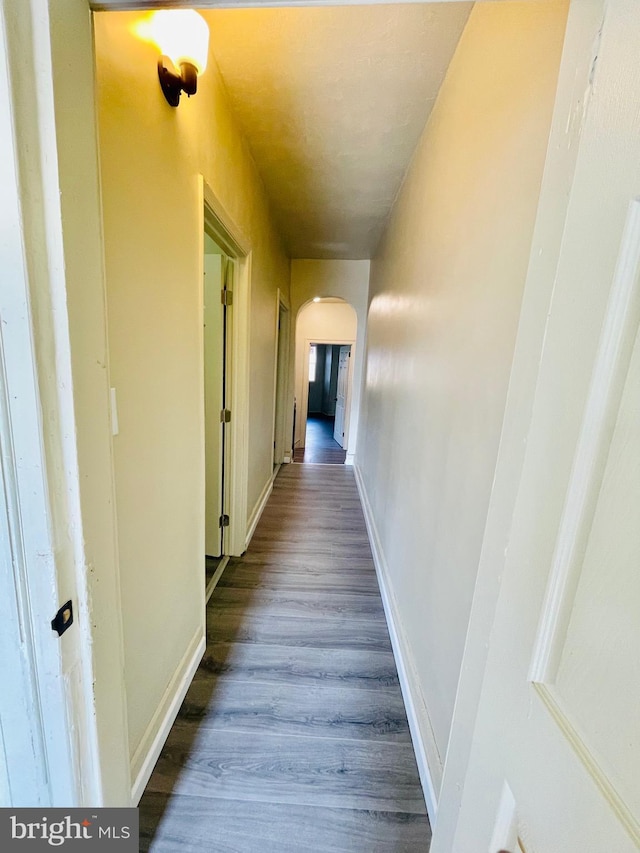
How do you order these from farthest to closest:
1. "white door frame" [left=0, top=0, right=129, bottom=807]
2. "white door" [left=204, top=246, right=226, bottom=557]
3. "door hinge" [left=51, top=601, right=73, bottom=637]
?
1. "white door" [left=204, top=246, right=226, bottom=557]
2. "door hinge" [left=51, top=601, right=73, bottom=637]
3. "white door frame" [left=0, top=0, right=129, bottom=807]

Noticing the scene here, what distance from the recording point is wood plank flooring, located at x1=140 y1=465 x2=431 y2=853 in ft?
3.51

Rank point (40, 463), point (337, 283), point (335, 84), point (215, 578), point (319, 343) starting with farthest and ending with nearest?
point (319, 343)
point (337, 283)
point (215, 578)
point (335, 84)
point (40, 463)

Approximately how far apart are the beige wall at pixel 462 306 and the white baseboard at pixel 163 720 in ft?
3.14

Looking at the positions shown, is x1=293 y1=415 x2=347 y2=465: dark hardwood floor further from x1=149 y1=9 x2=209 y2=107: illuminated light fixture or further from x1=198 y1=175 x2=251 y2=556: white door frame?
x1=149 y1=9 x2=209 y2=107: illuminated light fixture

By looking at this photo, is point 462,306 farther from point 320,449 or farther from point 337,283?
point 320,449

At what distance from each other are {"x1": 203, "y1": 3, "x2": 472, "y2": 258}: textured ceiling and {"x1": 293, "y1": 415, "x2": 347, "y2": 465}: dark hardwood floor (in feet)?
12.2

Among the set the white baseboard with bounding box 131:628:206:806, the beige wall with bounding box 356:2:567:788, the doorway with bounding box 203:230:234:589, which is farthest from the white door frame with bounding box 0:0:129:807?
Result: the doorway with bounding box 203:230:234:589

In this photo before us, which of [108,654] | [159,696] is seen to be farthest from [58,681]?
[159,696]

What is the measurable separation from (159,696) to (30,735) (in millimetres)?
687

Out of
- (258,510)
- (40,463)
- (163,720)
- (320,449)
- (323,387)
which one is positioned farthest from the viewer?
(323,387)

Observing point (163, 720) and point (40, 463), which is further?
point (163, 720)

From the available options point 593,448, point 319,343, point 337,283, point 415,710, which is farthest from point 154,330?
point 319,343

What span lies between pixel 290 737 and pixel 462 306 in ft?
5.58

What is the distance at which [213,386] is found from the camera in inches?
88.4
